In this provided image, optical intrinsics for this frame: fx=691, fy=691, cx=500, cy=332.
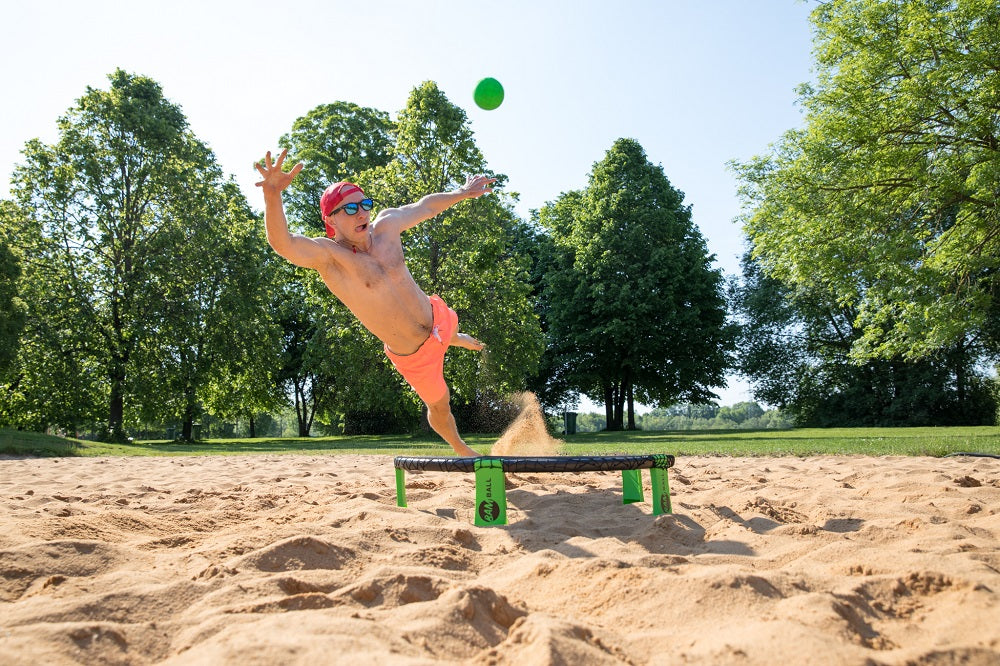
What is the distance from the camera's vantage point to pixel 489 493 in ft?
13.8

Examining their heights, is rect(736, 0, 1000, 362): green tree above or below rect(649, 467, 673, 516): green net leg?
above

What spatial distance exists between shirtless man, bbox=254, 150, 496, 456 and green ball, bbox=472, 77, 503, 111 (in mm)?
1563

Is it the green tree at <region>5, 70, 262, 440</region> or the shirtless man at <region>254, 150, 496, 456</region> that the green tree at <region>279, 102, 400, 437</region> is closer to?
the green tree at <region>5, 70, 262, 440</region>

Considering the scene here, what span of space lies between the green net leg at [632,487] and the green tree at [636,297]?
25.0m

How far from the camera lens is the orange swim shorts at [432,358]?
18.6 ft

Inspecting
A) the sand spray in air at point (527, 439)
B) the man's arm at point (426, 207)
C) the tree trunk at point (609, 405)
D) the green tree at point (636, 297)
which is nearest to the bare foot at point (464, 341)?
the man's arm at point (426, 207)

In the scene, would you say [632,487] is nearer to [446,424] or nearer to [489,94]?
[446,424]

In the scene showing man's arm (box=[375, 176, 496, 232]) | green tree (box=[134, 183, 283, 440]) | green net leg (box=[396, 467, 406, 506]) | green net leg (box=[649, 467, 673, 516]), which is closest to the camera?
green net leg (box=[649, 467, 673, 516])

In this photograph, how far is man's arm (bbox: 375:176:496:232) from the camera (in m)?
5.62

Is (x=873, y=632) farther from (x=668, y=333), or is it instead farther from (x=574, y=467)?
(x=668, y=333)

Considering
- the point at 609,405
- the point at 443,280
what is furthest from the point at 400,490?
the point at 609,405

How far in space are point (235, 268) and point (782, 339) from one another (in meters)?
28.9

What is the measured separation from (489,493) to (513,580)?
1262 mm

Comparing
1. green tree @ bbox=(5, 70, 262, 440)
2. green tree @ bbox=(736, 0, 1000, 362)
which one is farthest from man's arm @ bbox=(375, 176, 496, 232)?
green tree @ bbox=(5, 70, 262, 440)
